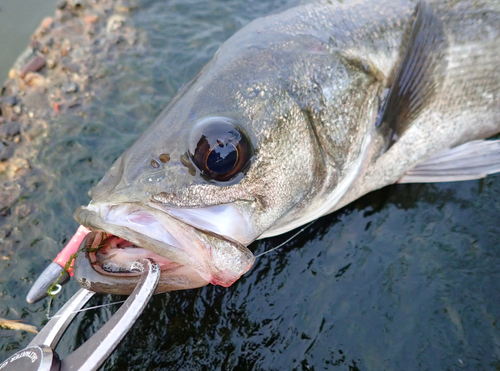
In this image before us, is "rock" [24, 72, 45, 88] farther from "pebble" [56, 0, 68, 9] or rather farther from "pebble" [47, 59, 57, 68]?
"pebble" [56, 0, 68, 9]

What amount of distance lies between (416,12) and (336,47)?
761mm

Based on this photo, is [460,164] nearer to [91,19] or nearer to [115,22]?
[115,22]

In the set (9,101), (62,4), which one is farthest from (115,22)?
(9,101)

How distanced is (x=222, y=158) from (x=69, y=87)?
127 inches

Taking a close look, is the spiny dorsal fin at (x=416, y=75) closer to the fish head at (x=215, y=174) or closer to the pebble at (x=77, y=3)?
the fish head at (x=215, y=174)

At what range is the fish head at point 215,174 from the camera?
176 cm

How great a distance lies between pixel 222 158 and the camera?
186 cm

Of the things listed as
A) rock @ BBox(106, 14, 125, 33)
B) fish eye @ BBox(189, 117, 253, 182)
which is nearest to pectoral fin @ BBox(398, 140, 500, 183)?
fish eye @ BBox(189, 117, 253, 182)

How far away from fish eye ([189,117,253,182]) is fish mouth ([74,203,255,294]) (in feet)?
1.00

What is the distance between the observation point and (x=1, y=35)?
16.1 ft

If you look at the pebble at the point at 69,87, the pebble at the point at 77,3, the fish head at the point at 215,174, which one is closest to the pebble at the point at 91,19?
the pebble at the point at 77,3

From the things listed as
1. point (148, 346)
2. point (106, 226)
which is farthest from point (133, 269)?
point (148, 346)

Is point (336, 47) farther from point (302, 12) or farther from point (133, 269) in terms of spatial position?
point (133, 269)

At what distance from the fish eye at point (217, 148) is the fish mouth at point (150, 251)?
306mm
